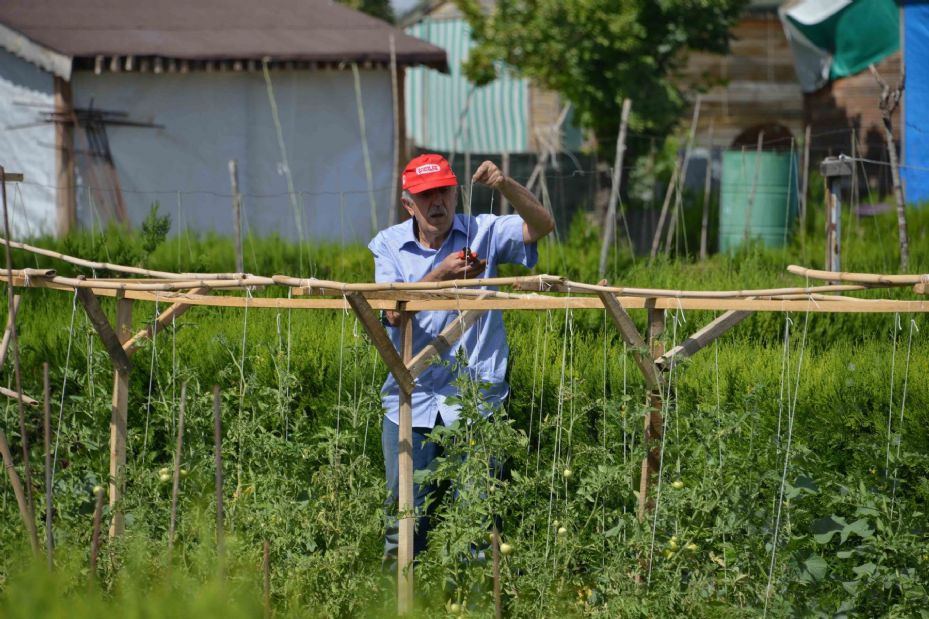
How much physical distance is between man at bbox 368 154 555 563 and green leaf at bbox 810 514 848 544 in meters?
1.13

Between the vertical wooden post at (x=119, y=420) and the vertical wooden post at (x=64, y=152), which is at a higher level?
the vertical wooden post at (x=64, y=152)

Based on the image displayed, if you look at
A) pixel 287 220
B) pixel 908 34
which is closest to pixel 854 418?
pixel 287 220

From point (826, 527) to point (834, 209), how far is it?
15.0 ft

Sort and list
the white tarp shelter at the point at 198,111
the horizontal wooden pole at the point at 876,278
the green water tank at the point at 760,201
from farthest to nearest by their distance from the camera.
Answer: the white tarp shelter at the point at 198,111, the green water tank at the point at 760,201, the horizontal wooden pole at the point at 876,278

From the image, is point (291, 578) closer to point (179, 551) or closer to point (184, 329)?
point (179, 551)

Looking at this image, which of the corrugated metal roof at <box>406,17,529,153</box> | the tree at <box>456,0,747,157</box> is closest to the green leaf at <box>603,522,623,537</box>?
the tree at <box>456,0,747,157</box>

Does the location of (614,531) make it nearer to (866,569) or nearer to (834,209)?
(866,569)

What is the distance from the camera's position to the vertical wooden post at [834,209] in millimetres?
8023

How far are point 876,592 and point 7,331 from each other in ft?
11.6

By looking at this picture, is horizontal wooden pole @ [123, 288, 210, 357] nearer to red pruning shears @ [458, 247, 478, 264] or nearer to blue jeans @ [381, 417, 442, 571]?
blue jeans @ [381, 417, 442, 571]

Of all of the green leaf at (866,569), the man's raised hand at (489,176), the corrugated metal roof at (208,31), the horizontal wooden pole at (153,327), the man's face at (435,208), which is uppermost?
the corrugated metal roof at (208,31)

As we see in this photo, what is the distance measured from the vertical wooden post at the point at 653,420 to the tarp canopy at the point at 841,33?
1167cm

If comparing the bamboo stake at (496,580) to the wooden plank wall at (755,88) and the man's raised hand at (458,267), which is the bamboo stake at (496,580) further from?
the wooden plank wall at (755,88)

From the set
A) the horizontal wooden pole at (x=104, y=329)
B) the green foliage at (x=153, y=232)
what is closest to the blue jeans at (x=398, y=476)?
the horizontal wooden pole at (x=104, y=329)
